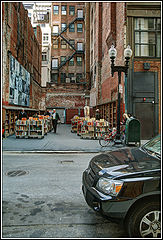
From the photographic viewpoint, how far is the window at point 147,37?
562 inches

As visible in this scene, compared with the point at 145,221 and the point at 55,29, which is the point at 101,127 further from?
the point at 55,29

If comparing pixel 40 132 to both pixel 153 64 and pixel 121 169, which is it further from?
pixel 121 169

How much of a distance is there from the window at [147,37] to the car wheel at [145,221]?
532 inches

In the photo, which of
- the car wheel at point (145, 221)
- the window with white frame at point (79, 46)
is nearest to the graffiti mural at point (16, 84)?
the car wheel at point (145, 221)

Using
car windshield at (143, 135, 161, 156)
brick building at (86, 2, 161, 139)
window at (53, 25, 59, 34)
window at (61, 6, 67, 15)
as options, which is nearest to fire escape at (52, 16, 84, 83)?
window at (53, 25, 59, 34)

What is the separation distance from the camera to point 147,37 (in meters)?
14.4

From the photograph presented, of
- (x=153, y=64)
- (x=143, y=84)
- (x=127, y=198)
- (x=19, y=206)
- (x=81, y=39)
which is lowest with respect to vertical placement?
(x=19, y=206)

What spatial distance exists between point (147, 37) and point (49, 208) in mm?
14510

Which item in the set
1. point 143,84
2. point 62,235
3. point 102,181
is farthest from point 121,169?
point 143,84

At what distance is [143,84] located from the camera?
45.5ft

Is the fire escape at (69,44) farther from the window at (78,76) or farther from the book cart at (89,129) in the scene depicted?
the book cart at (89,129)

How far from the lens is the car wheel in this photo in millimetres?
2467

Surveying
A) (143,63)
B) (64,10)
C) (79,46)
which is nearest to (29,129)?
(143,63)

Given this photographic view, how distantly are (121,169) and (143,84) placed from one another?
40.1 feet
